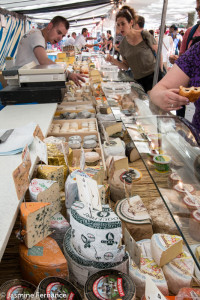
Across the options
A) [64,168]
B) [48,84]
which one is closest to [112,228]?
[64,168]

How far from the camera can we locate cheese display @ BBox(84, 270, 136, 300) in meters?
0.77

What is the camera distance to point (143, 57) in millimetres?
3441

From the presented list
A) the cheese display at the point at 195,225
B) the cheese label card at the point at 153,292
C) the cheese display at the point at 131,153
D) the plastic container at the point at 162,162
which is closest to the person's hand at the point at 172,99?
the plastic container at the point at 162,162

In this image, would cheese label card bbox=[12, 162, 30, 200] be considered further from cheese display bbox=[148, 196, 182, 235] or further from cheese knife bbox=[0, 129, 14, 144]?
cheese display bbox=[148, 196, 182, 235]

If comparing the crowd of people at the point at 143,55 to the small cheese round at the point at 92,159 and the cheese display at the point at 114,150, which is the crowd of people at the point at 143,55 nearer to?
the cheese display at the point at 114,150

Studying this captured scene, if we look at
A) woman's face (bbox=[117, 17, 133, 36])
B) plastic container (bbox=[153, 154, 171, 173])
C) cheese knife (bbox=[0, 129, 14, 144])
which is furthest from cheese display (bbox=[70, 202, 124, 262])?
woman's face (bbox=[117, 17, 133, 36])

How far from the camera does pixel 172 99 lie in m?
1.53

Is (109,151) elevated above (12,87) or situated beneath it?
situated beneath

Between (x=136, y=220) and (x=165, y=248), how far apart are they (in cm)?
24

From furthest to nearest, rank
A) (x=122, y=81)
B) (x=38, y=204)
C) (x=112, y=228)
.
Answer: (x=122, y=81), (x=38, y=204), (x=112, y=228)

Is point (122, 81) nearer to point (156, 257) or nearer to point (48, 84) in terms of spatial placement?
point (48, 84)

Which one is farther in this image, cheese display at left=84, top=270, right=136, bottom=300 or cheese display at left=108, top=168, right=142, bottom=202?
cheese display at left=108, top=168, right=142, bottom=202

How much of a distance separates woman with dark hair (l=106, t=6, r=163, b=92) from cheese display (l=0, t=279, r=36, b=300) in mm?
3116

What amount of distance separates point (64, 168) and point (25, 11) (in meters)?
8.37
